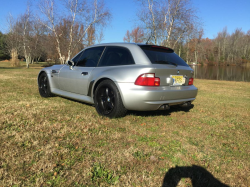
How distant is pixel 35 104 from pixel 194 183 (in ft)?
13.2

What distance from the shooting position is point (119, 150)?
2.41m

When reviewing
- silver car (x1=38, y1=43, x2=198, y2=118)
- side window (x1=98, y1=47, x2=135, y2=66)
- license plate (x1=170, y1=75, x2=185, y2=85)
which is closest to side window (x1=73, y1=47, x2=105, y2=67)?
silver car (x1=38, y1=43, x2=198, y2=118)

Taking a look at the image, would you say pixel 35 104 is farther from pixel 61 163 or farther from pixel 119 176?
pixel 119 176

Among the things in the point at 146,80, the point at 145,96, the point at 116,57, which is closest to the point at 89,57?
the point at 116,57

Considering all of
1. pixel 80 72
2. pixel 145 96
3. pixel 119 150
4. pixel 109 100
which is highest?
pixel 80 72

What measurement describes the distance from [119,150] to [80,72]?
244 centimetres

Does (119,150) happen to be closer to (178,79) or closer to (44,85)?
(178,79)

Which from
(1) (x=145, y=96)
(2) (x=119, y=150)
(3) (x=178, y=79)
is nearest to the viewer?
(2) (x=119, y=150)

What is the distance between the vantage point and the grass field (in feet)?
6.12

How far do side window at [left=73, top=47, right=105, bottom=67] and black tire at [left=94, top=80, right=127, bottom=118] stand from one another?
671 mm

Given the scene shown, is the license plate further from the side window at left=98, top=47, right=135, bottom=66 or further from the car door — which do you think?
the car door

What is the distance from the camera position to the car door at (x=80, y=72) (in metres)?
4.19

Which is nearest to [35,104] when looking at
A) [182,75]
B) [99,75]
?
[99,75]

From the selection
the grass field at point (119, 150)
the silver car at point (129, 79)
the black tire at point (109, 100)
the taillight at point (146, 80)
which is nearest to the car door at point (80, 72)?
the silver car at point (129, 79)
